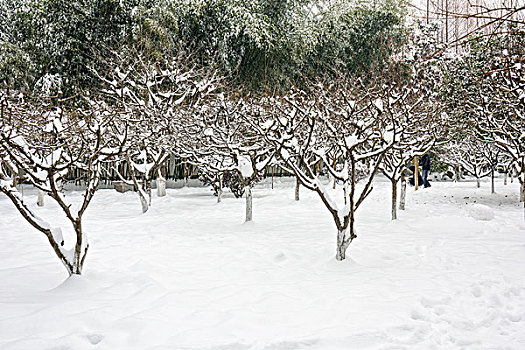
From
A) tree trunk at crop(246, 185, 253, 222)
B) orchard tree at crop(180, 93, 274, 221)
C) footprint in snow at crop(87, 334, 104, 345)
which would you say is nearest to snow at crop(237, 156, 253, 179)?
orchard tree at crop(180, 93, 274, 221)

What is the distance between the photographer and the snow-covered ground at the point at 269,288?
275cm

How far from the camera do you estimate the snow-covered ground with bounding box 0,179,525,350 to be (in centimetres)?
275

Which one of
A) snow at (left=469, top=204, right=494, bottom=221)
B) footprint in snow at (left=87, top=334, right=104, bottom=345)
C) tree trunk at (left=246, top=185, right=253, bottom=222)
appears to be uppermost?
tree trunk at (left=246, top=185, right=253, bottom=222)

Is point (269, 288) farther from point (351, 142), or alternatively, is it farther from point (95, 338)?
point (351, 142)

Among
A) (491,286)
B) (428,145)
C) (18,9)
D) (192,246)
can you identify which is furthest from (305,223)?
(18,9)

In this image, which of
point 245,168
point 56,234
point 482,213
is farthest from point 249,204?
point 482,213

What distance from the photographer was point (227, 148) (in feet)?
23.2

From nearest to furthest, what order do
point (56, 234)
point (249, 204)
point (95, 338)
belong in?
point (95, 338) < point (56, 234) < point (249, 204)

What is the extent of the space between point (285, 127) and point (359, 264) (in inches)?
68.0

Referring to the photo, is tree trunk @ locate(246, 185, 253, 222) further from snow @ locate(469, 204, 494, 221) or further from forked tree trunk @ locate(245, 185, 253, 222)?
snow @ locate(469, 204, 494, 221)

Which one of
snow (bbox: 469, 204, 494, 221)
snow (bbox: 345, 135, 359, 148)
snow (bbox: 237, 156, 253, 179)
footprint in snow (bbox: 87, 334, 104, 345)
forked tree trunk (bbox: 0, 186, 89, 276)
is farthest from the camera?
snow (bbox: 469, 204, 494, 221)

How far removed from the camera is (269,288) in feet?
12.1

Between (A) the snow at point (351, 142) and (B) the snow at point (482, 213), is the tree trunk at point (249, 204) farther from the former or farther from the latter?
(B) the snow at point (482, 213)

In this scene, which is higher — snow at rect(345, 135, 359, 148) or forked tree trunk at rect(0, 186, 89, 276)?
snow at rect(345, 135, 359, 148)
